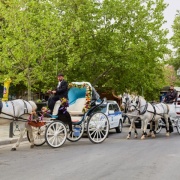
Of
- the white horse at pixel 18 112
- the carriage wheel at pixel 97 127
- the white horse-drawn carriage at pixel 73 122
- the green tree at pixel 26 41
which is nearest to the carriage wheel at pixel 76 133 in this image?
the white horse-drawn carriage at pixel 73 122

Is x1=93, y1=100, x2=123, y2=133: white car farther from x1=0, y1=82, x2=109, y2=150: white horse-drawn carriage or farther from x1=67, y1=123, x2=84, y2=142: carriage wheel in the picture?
x1=67, y1=123, x2=84, y2=142: carriage wheel

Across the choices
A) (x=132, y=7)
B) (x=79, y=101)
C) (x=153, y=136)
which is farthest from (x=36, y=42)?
(x=132, y=7)

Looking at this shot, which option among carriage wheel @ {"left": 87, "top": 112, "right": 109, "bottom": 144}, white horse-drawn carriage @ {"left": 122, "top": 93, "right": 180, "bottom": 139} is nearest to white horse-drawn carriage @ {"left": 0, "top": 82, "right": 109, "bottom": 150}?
carriage wheel @ {"left": 87, "top": 112, "right": 109, "bottom": 144}

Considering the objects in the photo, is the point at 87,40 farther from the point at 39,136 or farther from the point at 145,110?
the point at 39,136

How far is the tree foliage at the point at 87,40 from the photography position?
21125 mm

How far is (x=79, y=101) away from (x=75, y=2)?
13.8m

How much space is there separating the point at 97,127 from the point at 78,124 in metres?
0.67

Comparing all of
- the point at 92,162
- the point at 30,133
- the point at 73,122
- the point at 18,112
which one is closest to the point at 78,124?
the point at 73,122

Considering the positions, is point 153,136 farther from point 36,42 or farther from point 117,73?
point 117,73

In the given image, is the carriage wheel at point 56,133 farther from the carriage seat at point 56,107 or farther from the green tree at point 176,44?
the green tree at point 176,44

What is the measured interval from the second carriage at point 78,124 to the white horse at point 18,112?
67 cm

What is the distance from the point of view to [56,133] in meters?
12.9

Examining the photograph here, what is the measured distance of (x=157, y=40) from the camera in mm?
29328

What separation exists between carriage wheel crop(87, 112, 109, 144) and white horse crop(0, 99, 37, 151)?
2146 millimetres
